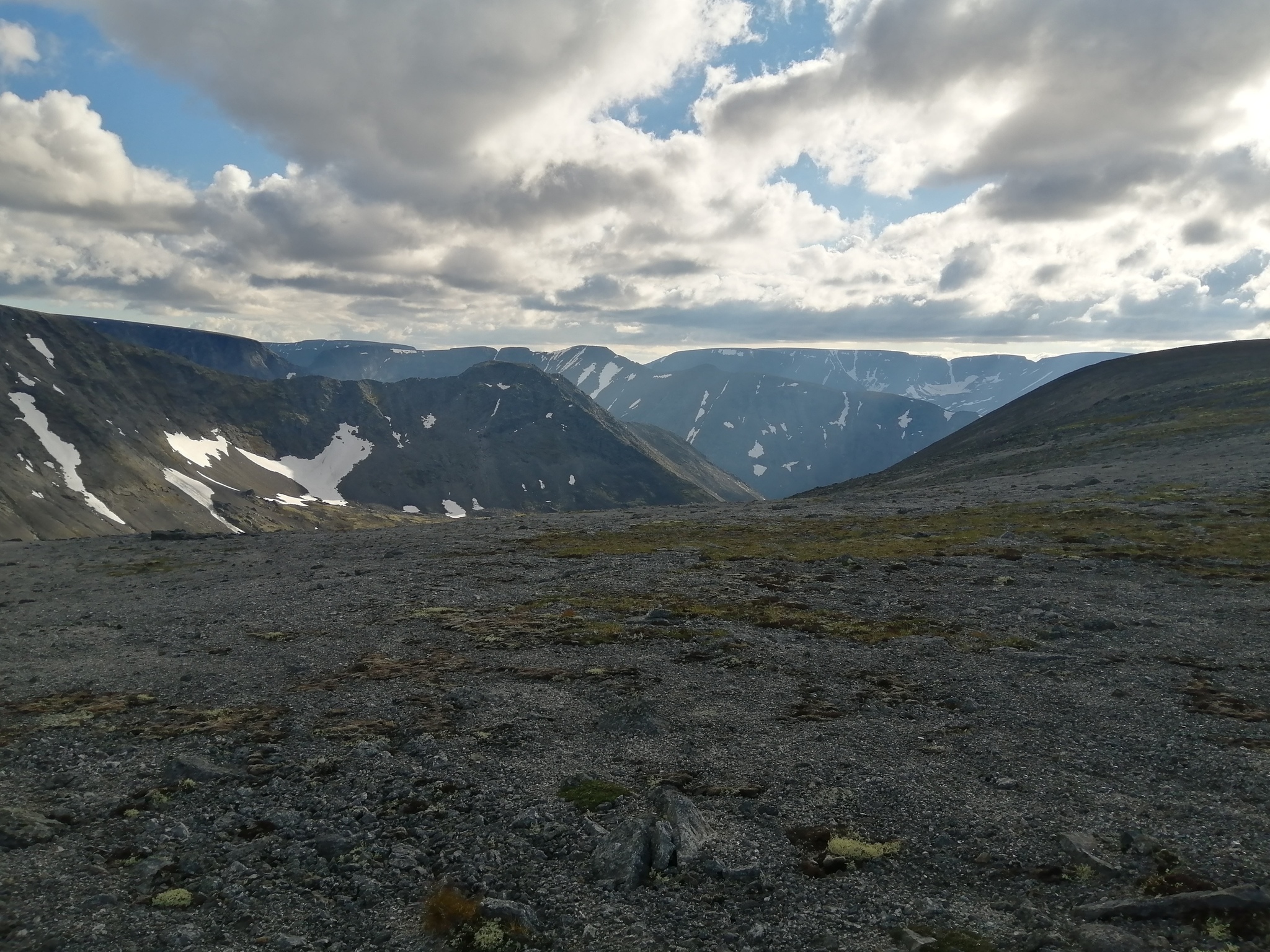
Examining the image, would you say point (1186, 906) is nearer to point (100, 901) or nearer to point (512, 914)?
point (512, 914)

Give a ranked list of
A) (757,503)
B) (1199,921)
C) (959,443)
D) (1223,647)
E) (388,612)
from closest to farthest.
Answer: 1. (1199,921)
2. (1223,647)
3. (388,612)
4. (757,503)
5. (959,443)

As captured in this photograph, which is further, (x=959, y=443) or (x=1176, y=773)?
(x=959, y=443)

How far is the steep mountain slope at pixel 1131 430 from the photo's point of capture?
256 ft

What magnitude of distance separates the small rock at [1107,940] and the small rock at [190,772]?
18.5 metres

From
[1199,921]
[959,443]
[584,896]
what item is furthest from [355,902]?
[959,443]

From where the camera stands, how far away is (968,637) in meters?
28.2

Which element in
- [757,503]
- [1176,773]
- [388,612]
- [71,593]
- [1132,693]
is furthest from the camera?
[757,503]

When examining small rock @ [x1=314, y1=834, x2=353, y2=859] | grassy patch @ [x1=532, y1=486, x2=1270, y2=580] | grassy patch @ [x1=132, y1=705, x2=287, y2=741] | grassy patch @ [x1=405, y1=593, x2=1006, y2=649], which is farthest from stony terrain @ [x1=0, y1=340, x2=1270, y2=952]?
grassy patch @ [x1=532, y1=486, x2=1270, y2=580]

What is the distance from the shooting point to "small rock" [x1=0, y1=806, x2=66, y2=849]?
14.3m

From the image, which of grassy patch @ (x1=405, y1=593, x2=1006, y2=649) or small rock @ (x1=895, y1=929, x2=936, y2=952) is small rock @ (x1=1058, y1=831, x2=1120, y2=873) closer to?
small rock @ (x1=895, y1=929, x2=936, y2=952)

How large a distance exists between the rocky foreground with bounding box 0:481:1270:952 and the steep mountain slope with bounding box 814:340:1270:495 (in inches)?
1939

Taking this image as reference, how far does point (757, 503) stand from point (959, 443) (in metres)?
82.2

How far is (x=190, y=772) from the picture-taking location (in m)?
17.4

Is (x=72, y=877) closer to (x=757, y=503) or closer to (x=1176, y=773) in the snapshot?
(x=1176, y=773)
